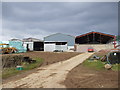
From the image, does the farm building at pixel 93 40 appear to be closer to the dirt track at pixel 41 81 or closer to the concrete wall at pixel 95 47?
the concrete wall at pixel 95 47

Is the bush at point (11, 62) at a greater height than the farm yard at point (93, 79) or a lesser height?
greater

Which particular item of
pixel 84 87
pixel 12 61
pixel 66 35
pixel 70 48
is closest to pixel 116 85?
pixel 84 87

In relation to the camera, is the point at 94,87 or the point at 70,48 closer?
the point at 94,87

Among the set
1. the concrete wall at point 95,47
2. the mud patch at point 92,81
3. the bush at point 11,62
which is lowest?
the mud patch at point 92,81

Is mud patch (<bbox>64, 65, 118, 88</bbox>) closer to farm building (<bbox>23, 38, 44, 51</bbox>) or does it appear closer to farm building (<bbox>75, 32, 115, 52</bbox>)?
farm building (<bbox>75, 32, 115, 52</bbox>)

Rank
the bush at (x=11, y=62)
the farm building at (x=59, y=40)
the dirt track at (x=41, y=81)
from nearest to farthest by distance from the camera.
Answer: the dirt track at (x=41, y=81)
the bush at (x=11, y=62)
the farm building at (x=59, y=40)

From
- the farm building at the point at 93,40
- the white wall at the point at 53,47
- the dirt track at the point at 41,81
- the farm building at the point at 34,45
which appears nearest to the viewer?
the dirt track at the point at 41,81

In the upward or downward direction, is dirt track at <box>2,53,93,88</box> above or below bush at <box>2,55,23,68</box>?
below

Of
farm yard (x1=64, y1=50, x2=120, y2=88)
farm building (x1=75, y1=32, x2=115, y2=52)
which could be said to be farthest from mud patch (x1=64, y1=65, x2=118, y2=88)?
farm building (x1=75, y1=32, x2=115, y2=52)

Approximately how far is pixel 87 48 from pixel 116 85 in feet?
99.7

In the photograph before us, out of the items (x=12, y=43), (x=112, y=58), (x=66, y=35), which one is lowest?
(x=112, y=58)

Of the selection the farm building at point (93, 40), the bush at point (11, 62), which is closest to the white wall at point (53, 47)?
the farm building at point (93, 40)

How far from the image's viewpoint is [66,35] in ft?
138

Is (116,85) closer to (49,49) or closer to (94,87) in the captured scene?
(94,87)
